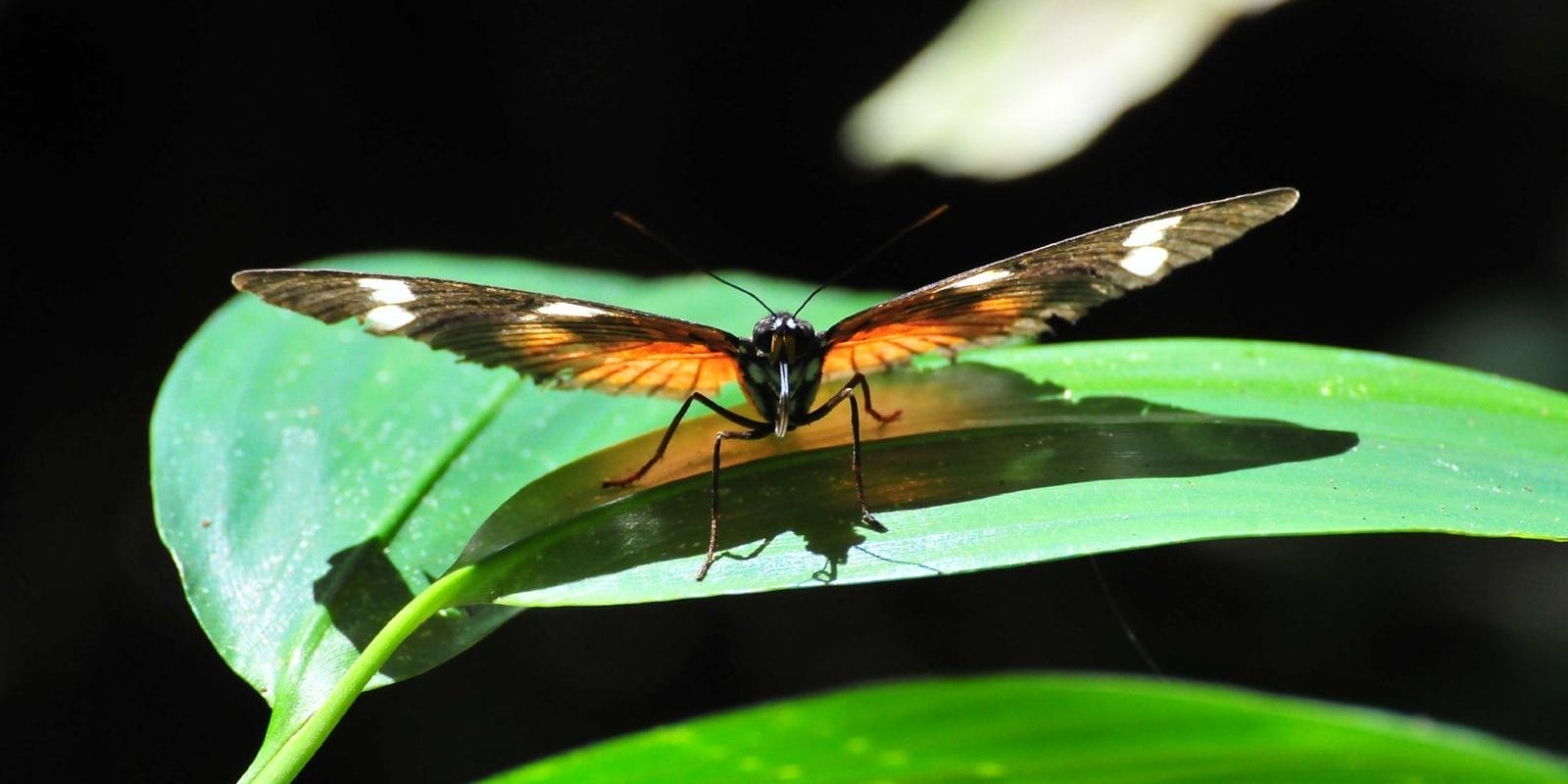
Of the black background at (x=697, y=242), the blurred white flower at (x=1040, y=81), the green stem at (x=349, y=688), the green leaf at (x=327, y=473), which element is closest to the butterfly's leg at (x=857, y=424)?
the green leaf at (x=327, y=473)

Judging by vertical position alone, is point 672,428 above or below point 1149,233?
below

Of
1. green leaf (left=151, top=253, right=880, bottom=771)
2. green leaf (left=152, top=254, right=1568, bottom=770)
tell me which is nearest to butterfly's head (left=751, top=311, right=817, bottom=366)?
green leaf (left=152, top=254, right=1568, bottom=770)

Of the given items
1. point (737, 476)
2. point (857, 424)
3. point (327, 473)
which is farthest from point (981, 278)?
point (327, 473)

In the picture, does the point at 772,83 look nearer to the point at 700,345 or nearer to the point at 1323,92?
the point at 1323,92

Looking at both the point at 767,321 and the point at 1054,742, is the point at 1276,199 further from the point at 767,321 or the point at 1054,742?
the point at 1054,742

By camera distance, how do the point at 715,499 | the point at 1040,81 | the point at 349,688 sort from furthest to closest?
the point at 1040,81 < the point at 715,499 < the point at 349,688

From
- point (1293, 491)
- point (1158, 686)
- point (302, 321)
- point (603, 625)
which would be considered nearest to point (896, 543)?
point (1293, 491)
